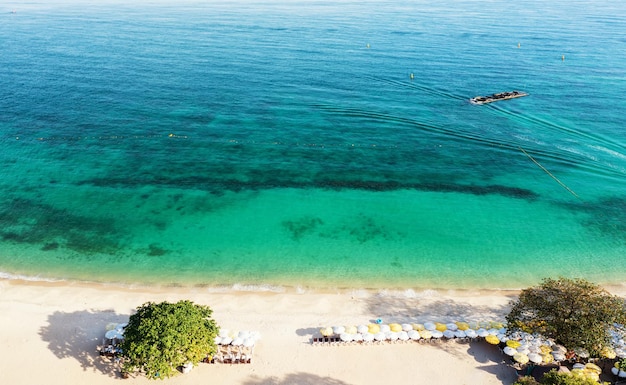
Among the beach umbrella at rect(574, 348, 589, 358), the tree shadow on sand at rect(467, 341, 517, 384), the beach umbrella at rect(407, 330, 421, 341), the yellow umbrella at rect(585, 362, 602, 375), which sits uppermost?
the beach umbrella at rect(574, 348, 589, 358)

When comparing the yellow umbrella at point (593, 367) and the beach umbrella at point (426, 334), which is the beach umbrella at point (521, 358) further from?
the beach umbrella at point (426, 334)

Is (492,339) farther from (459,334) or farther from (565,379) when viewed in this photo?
(565,379)

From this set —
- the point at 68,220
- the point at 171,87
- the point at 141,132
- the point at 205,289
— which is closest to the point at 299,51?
the point at 171,87

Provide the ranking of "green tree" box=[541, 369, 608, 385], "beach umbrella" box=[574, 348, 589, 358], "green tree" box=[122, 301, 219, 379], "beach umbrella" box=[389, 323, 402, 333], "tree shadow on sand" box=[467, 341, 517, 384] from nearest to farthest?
1. "green tree" box=[541, 369, 608, 385]
2. "green tree" box=[122, 301, 219, 379]
3. "beach umbrella" box=[574, 348, 589, 358]
4. "tree shadow on sand" box=[467, 341, 517, 384]
5. "beach umbrella" box=[389, 323, 402, 333]

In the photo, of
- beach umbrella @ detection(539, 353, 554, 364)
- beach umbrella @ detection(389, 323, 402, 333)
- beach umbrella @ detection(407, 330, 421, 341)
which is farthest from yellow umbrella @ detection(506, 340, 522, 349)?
beach umbrella @ detection(389, 323, 402, 333)

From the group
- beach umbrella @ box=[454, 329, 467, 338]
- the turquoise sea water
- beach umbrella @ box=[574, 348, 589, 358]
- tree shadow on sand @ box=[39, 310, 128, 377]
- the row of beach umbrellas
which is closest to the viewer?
beach umbrella @ box=[574, 348, 589, 358]

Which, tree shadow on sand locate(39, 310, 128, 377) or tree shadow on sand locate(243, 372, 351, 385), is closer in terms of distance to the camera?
tree shadow on sand locate(243, 372, 351, 385)

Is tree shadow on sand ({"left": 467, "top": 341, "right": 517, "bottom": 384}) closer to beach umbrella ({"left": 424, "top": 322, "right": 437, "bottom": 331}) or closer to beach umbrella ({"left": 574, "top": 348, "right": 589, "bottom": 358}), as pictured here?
beach umbrella ({"left": 424, "top": 322, "right": 437, "bottom": 331})
